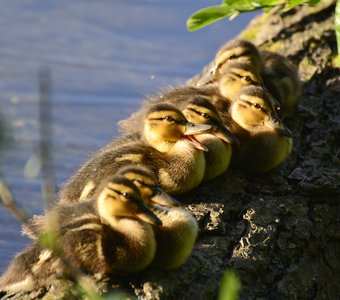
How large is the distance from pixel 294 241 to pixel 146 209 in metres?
0.80

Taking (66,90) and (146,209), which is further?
(66,90)

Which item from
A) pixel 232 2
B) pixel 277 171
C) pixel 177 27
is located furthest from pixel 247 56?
pixel 177 27

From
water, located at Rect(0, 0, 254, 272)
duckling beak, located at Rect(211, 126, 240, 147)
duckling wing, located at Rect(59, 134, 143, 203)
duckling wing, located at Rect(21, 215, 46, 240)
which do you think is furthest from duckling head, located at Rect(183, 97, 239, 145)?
water, located at Rect(0, 0, 254, 272)

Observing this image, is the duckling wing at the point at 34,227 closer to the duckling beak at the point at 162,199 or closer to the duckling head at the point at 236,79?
the duckling beak at the point at 162,199

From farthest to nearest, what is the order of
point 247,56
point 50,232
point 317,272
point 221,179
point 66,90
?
point 66,90
point 247,56
point 221,179
point 317,272
point 50,232

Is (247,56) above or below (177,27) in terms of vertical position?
above

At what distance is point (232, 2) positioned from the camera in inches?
181

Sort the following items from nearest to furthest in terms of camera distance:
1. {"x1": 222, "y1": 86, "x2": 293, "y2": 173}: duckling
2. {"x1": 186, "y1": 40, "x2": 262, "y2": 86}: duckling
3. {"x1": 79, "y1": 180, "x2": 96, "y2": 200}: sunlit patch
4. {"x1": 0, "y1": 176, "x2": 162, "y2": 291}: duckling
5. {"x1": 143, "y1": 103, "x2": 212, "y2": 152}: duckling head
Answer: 1. {"x1": 0, "y1": 176, "x2": 162, "y2": 291}: duckling
2. {"x1": 79, "y1": 180, "x2": 96, "y2": 200}: sunlit patch
3. {"x1": 143, "y1": 103, "x2": 212, "y2": 152}: duckling head
4. {"x1": 222, "y1": 86, "x2": 293, "y2": 173}: duckling
5. {"x1": 186, "y1": 40, "x2": 262, "y2": 86}: duckling

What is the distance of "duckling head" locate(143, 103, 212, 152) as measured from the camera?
13.3ft

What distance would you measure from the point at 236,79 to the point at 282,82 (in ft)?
1.29

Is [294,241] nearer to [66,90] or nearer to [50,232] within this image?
[50,232]

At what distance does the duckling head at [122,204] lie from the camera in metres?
3.18

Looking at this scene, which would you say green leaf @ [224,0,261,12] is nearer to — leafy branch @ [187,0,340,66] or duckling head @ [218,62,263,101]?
leafy branch @ [187,0,340,66]

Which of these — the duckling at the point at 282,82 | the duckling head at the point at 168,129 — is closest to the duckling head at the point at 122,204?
the duckling head at the point at 168,129
